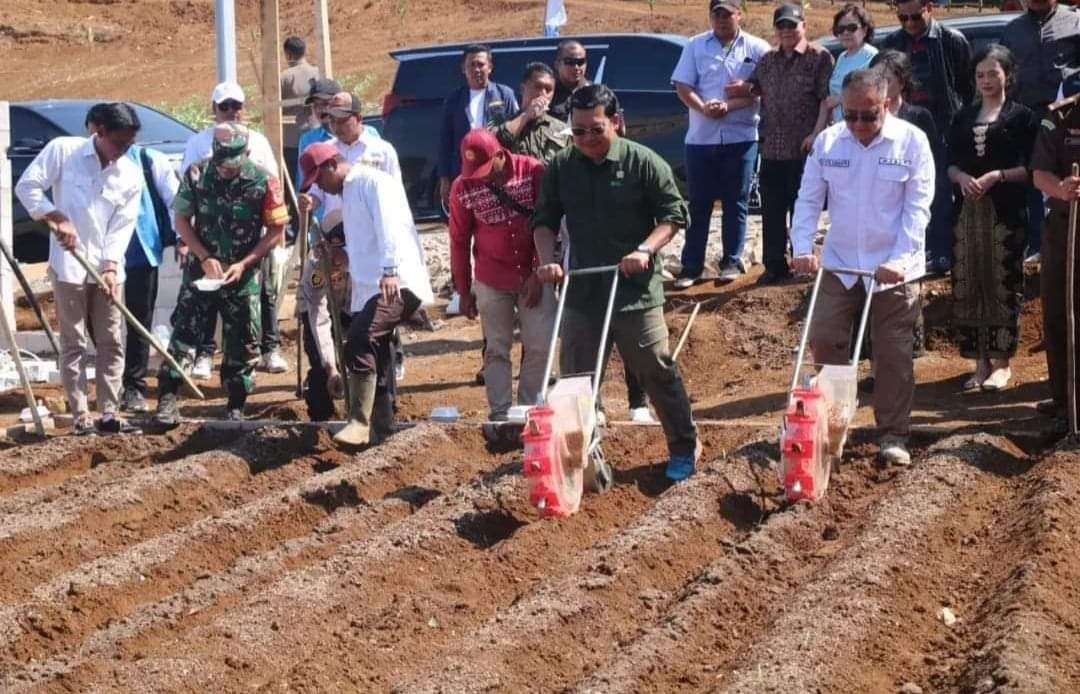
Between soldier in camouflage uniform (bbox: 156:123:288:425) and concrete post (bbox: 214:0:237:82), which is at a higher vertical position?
concrete post (bbox: 214:0:237:82)

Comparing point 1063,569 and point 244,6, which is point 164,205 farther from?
point 244,6

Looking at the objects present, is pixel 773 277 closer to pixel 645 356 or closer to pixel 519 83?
pixel 519 83

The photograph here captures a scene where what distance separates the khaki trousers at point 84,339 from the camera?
406 inches

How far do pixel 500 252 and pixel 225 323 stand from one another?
1.90 m

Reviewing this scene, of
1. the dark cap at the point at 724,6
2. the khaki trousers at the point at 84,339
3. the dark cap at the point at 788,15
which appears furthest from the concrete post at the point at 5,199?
the dark cap at the point at 788,15

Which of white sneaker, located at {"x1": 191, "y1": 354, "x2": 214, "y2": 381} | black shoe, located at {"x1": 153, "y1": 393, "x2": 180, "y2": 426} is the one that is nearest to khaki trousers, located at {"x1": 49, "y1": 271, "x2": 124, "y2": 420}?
black shoe, located at {"x1": 153, "y1": 393, "x2": 180, "y2": 426}

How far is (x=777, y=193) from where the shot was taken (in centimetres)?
1162

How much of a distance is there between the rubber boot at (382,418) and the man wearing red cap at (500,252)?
611 millimetres

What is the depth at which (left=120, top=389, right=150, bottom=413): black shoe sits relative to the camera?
10.9 m

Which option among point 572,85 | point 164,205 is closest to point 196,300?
point 164,205

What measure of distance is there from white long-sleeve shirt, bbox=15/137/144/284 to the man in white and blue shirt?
3.70 meters

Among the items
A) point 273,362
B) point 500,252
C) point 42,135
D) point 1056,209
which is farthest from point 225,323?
point 42,135

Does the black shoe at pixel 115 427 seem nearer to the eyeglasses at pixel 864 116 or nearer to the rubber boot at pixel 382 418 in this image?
the rubber boot at pixel 382 418

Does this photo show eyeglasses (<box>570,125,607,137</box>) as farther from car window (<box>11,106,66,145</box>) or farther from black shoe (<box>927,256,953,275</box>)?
car window (<box>11,106,66,145</box>)
